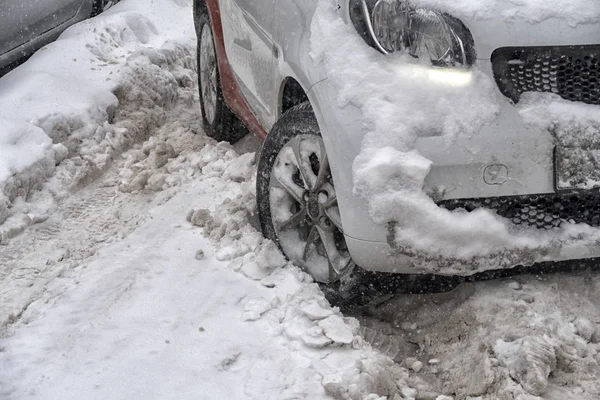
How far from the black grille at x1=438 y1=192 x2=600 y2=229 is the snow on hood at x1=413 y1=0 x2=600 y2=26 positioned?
637mm

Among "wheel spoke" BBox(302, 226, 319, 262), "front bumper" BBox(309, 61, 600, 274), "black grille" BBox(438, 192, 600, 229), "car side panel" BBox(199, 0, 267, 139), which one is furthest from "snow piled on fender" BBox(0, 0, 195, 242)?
"black grille" BBox(438, 192, 600, 229)

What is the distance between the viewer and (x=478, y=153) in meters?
3.00

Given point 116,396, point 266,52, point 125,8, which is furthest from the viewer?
point 125,8

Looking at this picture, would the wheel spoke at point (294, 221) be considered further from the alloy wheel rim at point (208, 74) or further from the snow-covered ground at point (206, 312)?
the alloy wheel rim at point (208, 74)

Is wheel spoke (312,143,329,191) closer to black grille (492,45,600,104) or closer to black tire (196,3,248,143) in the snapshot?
black grille (492,45,600,104)

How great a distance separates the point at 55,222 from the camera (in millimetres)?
4859

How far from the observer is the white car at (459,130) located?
9.87 ft

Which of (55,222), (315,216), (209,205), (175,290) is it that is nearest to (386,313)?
(315,216)

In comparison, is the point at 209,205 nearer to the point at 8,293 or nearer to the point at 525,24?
the point at 8,293

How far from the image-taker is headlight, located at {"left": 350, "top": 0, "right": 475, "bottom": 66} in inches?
120

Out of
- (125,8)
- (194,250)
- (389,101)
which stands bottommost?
(125,8)

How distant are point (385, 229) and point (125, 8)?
5.24 m

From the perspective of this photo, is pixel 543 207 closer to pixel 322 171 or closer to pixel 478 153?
pixel 478 153

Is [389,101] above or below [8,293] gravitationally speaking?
above
